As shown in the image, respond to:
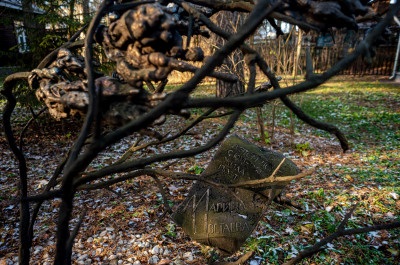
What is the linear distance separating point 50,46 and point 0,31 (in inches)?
636

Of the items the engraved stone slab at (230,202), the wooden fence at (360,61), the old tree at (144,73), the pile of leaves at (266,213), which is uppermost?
the wooden fence at (360,61)

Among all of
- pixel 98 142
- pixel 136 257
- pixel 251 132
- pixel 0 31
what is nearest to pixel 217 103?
pixel 98 142

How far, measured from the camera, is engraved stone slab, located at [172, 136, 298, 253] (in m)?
2.54

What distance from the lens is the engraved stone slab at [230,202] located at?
2.54 metres

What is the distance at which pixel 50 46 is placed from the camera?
638 cm

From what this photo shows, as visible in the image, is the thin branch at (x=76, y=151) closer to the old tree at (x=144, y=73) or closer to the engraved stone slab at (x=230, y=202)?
the old tree at (x=144, y=73)

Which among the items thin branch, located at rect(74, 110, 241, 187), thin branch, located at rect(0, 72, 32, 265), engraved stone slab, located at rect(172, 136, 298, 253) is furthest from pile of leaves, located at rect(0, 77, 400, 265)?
thin branch, located at rect(74, 110, 241, 187)

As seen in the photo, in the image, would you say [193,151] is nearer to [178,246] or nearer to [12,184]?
[178,246]

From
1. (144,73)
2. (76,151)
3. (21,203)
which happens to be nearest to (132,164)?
(76,151)

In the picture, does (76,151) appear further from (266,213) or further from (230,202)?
(266,213)

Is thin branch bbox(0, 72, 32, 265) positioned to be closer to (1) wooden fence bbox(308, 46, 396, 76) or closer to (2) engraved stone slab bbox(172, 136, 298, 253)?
(2) engraved stone slab bbox(172, 136, 298, 253)

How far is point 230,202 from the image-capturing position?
2.77 meters

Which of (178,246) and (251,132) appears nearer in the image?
(178,246)

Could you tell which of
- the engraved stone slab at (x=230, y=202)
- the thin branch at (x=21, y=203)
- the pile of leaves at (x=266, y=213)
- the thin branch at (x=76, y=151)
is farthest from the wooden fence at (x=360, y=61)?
the thin branch at (x=76, y=151)
